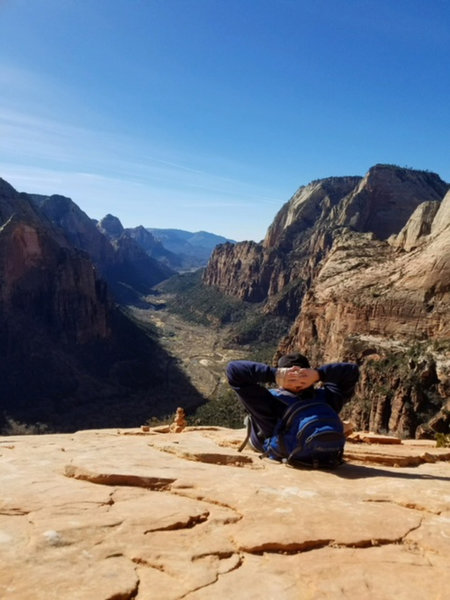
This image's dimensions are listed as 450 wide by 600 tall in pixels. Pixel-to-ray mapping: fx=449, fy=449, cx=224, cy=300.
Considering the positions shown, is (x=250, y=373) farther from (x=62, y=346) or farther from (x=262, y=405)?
(x=62, y=346)

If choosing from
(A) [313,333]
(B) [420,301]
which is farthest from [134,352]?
(B) [420,301]

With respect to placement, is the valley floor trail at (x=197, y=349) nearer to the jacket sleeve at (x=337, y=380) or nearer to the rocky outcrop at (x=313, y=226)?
the rocky outcrop at (x=313, y=226)

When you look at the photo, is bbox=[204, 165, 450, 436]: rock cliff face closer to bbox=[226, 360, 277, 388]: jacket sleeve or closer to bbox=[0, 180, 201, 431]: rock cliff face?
bbox=[0, 180, 201, 431]: rock cliff face

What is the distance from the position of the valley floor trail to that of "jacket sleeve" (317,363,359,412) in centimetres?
6493

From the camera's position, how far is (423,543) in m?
4.53

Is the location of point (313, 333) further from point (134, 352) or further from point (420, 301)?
point (134, 352)

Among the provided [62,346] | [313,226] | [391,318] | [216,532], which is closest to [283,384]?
[216,532]

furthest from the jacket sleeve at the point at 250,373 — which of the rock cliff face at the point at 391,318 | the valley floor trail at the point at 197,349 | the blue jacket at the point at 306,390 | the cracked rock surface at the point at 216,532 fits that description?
the valley floor trail at the point at 197,349

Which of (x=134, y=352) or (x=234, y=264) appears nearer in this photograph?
(x=134, y=352)

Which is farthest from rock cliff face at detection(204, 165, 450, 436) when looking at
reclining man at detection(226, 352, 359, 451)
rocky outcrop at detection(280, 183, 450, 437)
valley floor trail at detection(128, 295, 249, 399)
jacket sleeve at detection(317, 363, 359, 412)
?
valley floor trail at detection(128, 295, 249, 399)

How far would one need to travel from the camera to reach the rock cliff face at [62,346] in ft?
206

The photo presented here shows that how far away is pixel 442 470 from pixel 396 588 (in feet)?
16.3

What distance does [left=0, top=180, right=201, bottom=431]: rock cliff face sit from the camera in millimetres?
62656

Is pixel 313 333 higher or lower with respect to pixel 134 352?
higher
